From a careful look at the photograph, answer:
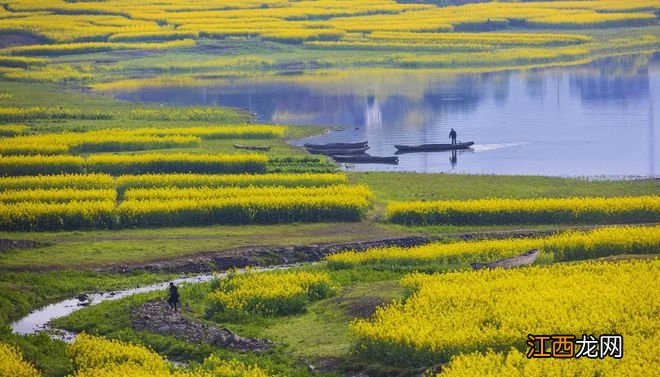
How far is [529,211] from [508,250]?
19.2 ft

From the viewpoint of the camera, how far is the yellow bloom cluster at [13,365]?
2545 cm

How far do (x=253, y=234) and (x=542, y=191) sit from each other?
11585mm

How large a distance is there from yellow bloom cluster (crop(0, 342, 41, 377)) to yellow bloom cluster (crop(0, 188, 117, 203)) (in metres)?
18.2

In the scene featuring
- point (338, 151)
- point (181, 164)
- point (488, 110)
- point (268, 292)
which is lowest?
point (488, 110)

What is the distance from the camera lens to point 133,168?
5247 cm

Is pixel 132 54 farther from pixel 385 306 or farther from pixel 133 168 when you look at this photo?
pixel 385 306

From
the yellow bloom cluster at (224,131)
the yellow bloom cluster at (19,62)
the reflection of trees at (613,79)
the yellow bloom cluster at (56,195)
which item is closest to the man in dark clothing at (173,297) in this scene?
the yellow bloom cluster at (56,195)

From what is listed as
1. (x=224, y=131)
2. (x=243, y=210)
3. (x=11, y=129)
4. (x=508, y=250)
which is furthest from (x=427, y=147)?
(x=508, y=250)

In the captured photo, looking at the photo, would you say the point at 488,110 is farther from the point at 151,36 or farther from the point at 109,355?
the point at 109,355

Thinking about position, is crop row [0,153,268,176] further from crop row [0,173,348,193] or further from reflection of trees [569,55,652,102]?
reflection of trees [569,55,652,102]

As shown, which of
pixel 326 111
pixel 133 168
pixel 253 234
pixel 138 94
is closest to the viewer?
pixel 253 234

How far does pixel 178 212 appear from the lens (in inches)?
1690

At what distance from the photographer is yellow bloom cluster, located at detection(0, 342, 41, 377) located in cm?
2545

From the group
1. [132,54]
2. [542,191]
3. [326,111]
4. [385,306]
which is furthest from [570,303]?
[132,54]
